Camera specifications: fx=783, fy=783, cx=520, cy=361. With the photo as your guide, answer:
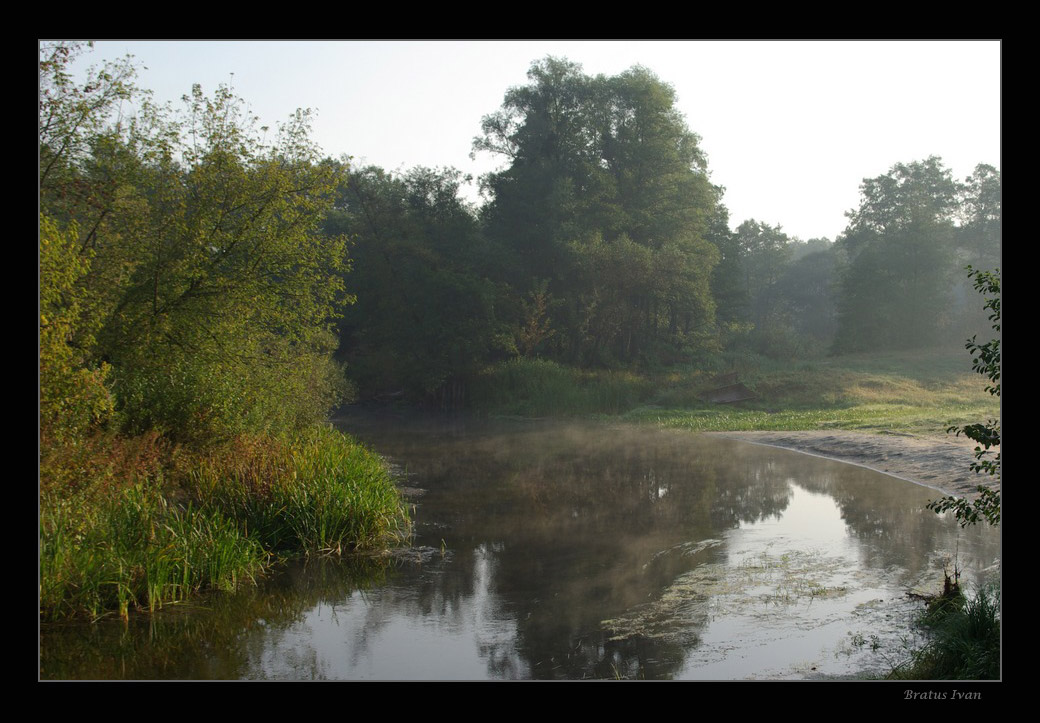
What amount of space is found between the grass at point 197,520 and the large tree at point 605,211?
2964 cm

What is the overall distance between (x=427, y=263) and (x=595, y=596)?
34.0 m

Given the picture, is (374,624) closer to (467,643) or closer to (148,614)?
(467,643)

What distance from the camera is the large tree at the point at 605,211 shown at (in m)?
43.0

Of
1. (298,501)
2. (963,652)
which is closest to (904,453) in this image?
(963,652)

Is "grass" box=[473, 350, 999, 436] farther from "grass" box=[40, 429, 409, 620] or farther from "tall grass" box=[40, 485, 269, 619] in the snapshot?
"tall grass" box=[40, 485, 269, 619]

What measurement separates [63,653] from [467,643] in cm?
389

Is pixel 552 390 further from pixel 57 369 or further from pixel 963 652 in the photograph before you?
pixel 963 652

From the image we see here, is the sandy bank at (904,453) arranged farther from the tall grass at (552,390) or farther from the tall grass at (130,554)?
the tall grass at (130,554)

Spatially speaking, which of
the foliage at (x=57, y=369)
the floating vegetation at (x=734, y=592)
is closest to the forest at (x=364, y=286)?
the foliage at (x=57, y=369)

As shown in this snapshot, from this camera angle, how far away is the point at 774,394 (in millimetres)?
34062

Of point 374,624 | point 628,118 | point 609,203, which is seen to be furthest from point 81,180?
point 628,118
